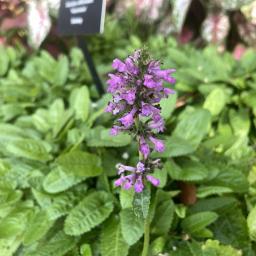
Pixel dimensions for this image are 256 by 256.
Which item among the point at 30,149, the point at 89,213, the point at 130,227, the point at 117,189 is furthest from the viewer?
the point at 30,149

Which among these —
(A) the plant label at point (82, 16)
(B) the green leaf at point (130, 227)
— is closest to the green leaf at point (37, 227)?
(B) the green leaf at point (130, 227)

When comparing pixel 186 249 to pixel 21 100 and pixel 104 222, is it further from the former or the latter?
pixel 21 100

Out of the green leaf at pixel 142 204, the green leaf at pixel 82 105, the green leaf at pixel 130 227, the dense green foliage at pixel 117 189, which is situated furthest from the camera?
the green leaf at pixel 82 105

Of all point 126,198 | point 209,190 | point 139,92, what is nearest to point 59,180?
point 126,198

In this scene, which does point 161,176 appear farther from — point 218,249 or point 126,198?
point 218,249

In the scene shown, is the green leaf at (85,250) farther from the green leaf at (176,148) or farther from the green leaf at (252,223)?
the green leaf at (252,223)

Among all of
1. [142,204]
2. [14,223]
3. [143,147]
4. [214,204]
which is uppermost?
[143,147]

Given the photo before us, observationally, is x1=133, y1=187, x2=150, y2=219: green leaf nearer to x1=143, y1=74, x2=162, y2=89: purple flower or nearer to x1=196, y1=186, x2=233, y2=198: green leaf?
x1=143, y1=74, x2=162, y2=89: purple flower

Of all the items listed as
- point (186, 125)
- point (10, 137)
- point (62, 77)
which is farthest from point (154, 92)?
point (62, 77)
